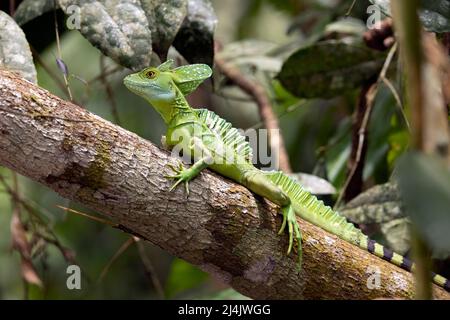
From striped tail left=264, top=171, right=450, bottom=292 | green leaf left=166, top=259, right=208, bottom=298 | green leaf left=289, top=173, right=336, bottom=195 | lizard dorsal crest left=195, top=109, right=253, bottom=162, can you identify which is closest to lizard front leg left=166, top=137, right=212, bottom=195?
lizard dorsal crest left=195, top=109, right=253, bottom=162

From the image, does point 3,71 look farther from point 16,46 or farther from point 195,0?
point 195,0

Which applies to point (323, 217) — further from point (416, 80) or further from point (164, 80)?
point (416, 80)

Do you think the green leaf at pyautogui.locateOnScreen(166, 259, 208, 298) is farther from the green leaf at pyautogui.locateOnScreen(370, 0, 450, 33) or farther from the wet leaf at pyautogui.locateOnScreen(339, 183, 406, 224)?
the green leaf at pyautogui.locateOnScreen(370, 0, 450, 33)

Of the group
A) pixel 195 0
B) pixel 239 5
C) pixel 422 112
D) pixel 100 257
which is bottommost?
pixel 100 257

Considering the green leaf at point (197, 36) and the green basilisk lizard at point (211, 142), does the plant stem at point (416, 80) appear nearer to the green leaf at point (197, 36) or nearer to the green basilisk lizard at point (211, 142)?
the green basilisk lizard at point (211, 142)

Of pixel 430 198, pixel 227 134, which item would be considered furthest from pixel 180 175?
pixel 430 198
